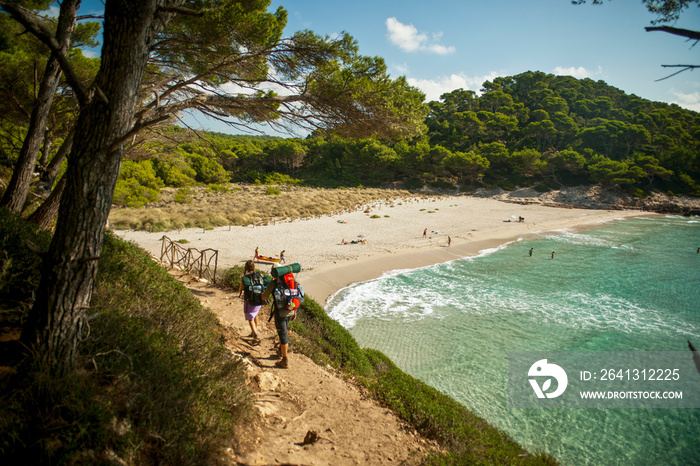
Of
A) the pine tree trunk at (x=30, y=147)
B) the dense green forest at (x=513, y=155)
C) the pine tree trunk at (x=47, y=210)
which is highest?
the dense green forest at (x=513, y=155)

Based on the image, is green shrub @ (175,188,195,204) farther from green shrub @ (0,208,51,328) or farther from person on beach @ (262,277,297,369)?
person on beach @ (262,277,297,369)

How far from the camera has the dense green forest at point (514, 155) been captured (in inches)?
1836

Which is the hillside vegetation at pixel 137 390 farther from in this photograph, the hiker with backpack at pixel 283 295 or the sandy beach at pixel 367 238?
the sandy beach at pixel 367 238

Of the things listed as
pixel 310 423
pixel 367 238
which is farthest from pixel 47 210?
pixel 367 238

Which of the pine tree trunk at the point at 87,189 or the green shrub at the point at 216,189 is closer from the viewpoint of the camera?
the pine tree trunk at the point at 87,189

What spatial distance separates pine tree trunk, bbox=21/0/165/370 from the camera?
7.57 ft

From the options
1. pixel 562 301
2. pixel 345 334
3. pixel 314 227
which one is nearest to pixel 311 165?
pixel 314 227

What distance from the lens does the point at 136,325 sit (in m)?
3.35

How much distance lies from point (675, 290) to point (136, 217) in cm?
3206

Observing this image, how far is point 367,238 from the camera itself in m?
22.2

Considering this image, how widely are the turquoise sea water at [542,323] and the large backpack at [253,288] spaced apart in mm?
5212

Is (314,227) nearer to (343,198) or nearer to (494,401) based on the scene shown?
(343,198)

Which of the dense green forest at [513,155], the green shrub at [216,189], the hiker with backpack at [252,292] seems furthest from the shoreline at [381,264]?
the green shrub at [216,189]

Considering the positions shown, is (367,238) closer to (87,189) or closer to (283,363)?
(283,363)
